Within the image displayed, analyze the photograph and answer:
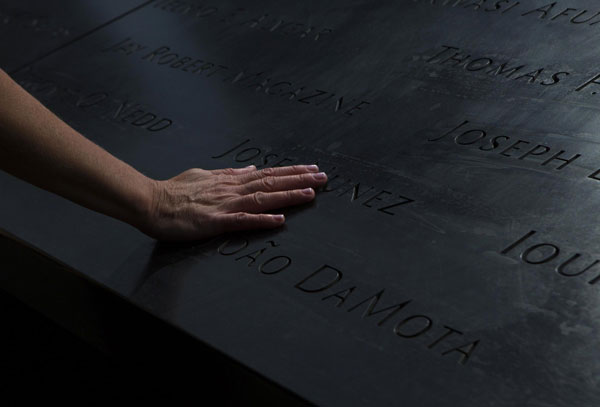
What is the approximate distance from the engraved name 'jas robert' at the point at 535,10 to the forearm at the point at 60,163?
4.56ft

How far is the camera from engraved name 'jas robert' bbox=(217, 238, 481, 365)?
1.66 metres

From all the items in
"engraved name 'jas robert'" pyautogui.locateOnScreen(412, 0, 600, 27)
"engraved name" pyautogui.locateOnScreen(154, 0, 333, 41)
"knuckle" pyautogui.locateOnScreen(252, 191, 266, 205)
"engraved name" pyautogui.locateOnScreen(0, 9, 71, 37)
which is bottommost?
"engraved name" pyautogui.locateOnScreen(0, 9, 71, 37)

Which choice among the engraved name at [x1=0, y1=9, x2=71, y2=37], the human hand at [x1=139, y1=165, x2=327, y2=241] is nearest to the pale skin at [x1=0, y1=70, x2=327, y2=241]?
the human hand at [x1=139, y1=165, x2=327, y2=241]

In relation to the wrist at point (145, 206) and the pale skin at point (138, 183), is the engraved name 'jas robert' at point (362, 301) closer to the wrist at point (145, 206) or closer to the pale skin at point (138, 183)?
the pale skin at point (138, 183)

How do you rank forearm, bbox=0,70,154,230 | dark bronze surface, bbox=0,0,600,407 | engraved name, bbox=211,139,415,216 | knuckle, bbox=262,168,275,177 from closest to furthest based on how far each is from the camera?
dark bronze surface, bbox=0,0,600,407 → forearm, bbox=0,70,154,230 → engraved name, bbox=211,139,415,216 → knuckle, bbox=262,168,275,177

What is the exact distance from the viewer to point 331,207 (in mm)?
A: 2180

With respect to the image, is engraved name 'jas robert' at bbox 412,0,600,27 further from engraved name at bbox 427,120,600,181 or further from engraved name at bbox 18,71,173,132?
engraved name at bbox 18,71,173,132

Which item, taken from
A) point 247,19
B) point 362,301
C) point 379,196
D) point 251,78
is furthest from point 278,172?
point 247,19

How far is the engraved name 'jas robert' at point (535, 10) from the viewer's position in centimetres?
262

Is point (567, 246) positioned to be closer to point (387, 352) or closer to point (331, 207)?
point (387, 352)

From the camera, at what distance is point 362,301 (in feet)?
6.02

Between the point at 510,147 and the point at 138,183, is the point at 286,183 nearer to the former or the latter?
the point at 138,183

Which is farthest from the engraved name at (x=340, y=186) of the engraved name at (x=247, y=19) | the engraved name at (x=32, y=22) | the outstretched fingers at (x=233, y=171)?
the engraved name at (x=32, y=22)

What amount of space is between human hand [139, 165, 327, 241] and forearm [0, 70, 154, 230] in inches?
2.0
